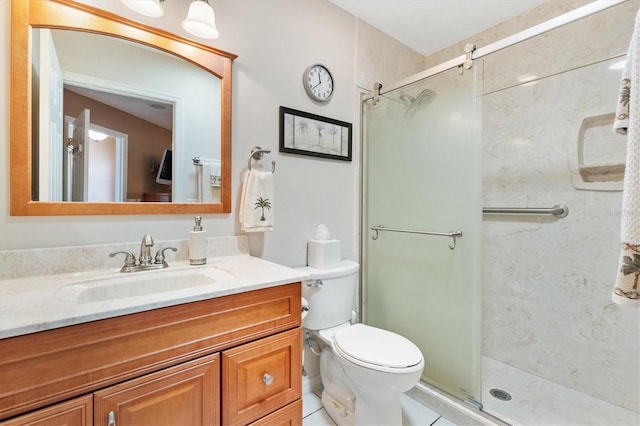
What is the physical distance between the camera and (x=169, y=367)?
32.6 inches

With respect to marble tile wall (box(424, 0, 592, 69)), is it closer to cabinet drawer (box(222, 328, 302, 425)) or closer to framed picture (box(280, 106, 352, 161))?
framed picture (box(280, 106, 352, 161))

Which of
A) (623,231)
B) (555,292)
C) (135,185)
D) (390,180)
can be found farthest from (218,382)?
(555,292)

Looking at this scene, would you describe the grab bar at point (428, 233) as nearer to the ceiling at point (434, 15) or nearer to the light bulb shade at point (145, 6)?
the ceiling at point (434, 15)

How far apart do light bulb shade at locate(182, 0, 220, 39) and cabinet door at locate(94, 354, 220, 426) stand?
4.02ft

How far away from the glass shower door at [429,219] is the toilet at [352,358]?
311 millimetres

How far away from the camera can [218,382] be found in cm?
91

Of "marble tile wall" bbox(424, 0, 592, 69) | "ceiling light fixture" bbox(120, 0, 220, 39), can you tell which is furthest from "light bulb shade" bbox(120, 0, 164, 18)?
"marble tile wall" bbox(424, 0, 592, 69)

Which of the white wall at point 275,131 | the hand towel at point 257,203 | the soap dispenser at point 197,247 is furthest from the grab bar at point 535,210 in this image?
the soap dispenser at point 197,247

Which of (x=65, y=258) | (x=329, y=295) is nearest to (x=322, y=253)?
(x=329, y=295)

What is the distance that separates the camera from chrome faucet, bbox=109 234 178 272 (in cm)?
114

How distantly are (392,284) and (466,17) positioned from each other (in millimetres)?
1836

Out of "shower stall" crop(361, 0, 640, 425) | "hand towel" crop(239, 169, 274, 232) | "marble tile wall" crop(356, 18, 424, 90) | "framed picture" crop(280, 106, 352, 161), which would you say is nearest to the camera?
"hand towel" crop(239, 169, 274, 232)

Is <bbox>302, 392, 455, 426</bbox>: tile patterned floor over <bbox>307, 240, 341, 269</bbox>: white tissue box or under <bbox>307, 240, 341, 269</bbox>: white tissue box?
under

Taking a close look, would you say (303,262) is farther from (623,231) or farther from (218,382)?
(623,231)
